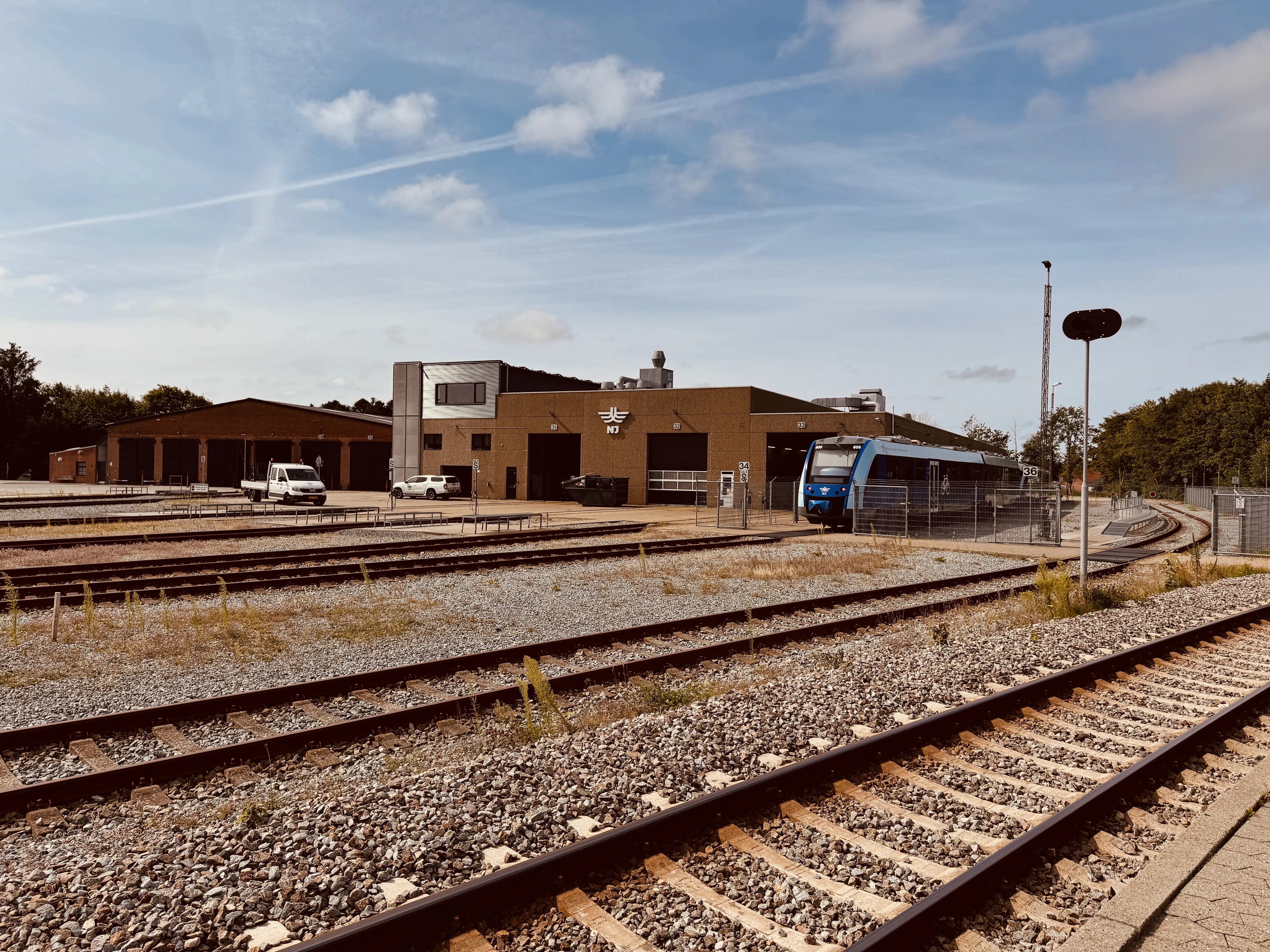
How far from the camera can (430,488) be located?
53.1 metres

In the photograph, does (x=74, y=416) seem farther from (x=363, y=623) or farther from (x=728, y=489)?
(x=363, y=623)

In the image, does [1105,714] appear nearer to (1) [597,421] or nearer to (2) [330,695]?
(2) [330,695]

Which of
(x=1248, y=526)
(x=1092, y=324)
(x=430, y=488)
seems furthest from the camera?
(x=430, y=488)

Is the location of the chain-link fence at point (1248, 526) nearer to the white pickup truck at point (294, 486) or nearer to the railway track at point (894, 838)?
the railway track at point (894, 838)

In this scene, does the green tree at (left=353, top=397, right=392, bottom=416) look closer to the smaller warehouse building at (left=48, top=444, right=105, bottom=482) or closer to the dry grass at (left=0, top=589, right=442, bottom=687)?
the smaller warehouse building at (left=48, top=444, right=105, bottom=482)

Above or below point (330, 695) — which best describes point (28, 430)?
above

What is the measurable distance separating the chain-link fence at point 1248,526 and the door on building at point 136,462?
243 feet

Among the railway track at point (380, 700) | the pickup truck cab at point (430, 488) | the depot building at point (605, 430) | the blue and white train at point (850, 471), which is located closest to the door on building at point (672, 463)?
the depot building at point (605, 430)

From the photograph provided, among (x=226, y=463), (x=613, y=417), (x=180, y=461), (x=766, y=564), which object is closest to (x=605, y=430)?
(x=613, y=417)

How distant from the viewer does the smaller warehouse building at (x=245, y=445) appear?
6462 centimetres

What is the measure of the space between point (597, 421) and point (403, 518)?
2009 centimetres

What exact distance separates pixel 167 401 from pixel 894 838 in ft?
415

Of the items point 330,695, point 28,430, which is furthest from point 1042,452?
point 28,430

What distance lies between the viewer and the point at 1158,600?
14.7m
